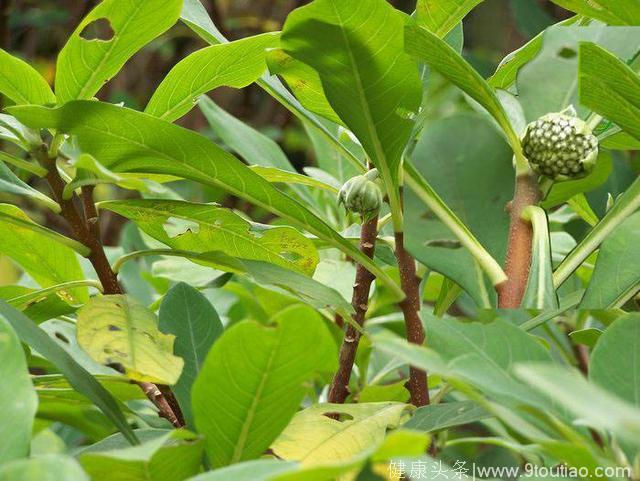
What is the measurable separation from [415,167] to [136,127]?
0.22 metres

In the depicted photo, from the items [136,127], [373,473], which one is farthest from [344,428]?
[136,127]

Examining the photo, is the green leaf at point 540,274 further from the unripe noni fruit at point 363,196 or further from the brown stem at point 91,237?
the brown stem at point 91,237

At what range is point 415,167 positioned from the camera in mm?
709

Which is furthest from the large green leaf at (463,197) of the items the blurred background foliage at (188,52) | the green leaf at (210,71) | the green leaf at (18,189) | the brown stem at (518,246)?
the blurred background foliage at (188,52)

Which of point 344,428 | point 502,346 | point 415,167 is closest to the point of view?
point 502,346

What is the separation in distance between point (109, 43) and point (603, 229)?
0.38 meters

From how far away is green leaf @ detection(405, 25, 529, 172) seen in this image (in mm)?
583

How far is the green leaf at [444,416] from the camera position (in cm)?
58

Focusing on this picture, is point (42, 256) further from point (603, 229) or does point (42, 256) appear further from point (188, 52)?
point (188, 52)

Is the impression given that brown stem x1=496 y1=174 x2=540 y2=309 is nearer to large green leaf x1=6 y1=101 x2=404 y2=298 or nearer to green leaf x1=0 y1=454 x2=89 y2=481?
large green leaf x1=6 y1=101 x2=404 y2=298

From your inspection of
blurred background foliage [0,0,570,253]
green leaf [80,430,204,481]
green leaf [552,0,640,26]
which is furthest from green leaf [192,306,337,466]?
blurred background foliage [0,0,570,253]

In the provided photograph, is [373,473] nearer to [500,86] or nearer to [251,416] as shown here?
[251,416]

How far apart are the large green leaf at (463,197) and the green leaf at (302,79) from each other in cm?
8

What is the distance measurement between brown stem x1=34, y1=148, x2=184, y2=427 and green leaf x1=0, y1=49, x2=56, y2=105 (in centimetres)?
4
